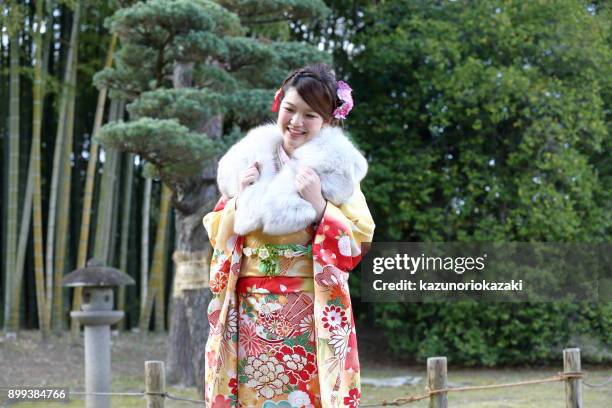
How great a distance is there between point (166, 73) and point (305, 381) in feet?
12.6

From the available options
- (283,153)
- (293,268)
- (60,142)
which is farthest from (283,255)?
(60,142)

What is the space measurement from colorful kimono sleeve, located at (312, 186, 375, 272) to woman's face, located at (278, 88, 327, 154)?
0.63 ft

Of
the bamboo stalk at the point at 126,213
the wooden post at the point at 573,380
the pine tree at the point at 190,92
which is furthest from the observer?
the bamboo stalk at the point at 126,213

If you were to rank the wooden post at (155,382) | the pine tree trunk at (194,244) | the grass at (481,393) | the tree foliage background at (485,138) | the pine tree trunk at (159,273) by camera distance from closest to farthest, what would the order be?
the wooden post at (155,382), the grass at (481,393), the pine tree trunk at (194,244), the tree foliage background at (485,138), the pine tree trunk at (159,273)

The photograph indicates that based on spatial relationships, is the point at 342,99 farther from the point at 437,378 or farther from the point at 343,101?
the point at 437,378

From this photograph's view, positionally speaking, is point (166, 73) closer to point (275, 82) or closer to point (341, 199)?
point (275, 82)

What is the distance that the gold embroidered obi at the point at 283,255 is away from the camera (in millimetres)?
1982

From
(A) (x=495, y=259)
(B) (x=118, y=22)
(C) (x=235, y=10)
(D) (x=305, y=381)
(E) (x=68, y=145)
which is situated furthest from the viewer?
(E) (x=68, y=145)

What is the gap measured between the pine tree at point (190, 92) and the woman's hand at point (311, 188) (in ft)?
9.04

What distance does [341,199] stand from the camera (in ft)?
6.59

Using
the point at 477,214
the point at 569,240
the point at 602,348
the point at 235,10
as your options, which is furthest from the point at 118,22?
the point at 602,348

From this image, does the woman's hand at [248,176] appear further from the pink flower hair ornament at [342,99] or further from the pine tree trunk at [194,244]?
the pine tree trunk at [194,244]

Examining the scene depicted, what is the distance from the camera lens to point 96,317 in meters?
4.58

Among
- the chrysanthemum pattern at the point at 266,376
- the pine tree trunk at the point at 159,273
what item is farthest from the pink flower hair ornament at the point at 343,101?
the pine tree trunk at the point at 159,273
